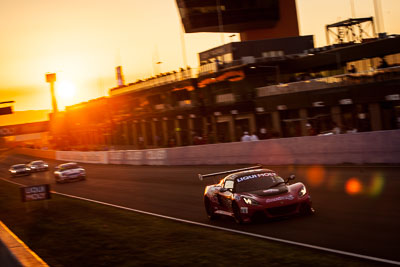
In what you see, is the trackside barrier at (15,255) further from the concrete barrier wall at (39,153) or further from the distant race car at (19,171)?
Result: the concrete barrier wall at (39,153)

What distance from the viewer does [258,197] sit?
12.4 m

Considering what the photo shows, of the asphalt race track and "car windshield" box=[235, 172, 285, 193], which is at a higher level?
"car windshield" box=[235, 172, 285, 193]

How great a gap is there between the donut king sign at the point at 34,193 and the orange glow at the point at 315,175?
8986 mm

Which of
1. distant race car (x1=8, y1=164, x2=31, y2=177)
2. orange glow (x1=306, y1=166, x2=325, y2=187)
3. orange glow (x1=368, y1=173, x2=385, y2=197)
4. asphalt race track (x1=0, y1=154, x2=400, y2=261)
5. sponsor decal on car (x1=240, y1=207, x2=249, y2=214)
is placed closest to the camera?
asphalt race track (x1=0, y1=154, x2=400, y2=261)

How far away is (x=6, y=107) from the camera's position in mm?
21312

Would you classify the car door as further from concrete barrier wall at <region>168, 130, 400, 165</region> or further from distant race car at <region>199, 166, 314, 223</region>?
concrete barrier wall at <region>168, 130, 400, 165</region>

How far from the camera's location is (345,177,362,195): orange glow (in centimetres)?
1589

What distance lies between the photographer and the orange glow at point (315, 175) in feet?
62.4

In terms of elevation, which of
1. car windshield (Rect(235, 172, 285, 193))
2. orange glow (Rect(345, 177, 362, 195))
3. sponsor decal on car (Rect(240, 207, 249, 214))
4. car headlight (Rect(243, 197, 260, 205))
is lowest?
orange glow (Rect(345, 177, 362, 195))

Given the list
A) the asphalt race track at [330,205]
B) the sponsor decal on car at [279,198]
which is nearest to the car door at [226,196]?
the asphalt race track at [330,205]

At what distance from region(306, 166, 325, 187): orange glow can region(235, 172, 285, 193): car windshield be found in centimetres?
554

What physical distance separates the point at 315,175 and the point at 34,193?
10.5 m

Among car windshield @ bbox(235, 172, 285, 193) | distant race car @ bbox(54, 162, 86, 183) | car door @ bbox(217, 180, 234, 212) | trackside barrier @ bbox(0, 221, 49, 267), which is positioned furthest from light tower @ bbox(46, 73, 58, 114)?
trackside barrier @ bbox(0, 221, 49, 267)

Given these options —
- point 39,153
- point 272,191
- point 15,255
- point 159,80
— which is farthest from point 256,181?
point 39,153
